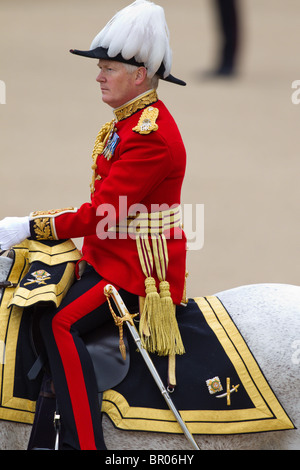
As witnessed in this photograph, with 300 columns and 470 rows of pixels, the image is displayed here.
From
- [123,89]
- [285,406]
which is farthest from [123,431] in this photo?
[123,89]

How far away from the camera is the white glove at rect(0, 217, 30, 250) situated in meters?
2.80

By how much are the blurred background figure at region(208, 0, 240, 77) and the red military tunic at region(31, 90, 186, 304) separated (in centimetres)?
1069

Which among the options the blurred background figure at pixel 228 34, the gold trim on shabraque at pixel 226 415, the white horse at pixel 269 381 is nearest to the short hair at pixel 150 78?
the white horse at pixel 269 381

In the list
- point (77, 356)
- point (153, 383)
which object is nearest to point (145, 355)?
point (153, 383)

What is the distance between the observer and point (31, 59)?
42.5 ft

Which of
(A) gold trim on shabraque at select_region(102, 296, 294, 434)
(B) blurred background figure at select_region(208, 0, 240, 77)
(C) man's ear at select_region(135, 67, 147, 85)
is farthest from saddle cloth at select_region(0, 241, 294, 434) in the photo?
(B) blurred background figure at select_region(208, 0, 240, 77)

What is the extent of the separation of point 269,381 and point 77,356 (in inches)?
29.5

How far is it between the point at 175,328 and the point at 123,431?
444mm

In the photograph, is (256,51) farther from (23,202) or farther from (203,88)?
(23,202)

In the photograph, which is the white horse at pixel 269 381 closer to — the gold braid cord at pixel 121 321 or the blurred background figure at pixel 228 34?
the gold braid cord at pixel 121 321

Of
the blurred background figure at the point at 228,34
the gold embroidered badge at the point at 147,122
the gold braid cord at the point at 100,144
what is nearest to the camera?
the gold embroidered badge at the point at 147,122

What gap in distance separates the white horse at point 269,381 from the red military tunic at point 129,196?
1.02 ft

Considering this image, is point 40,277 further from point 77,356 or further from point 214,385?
point 214,385

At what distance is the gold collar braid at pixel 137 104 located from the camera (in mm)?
2906
